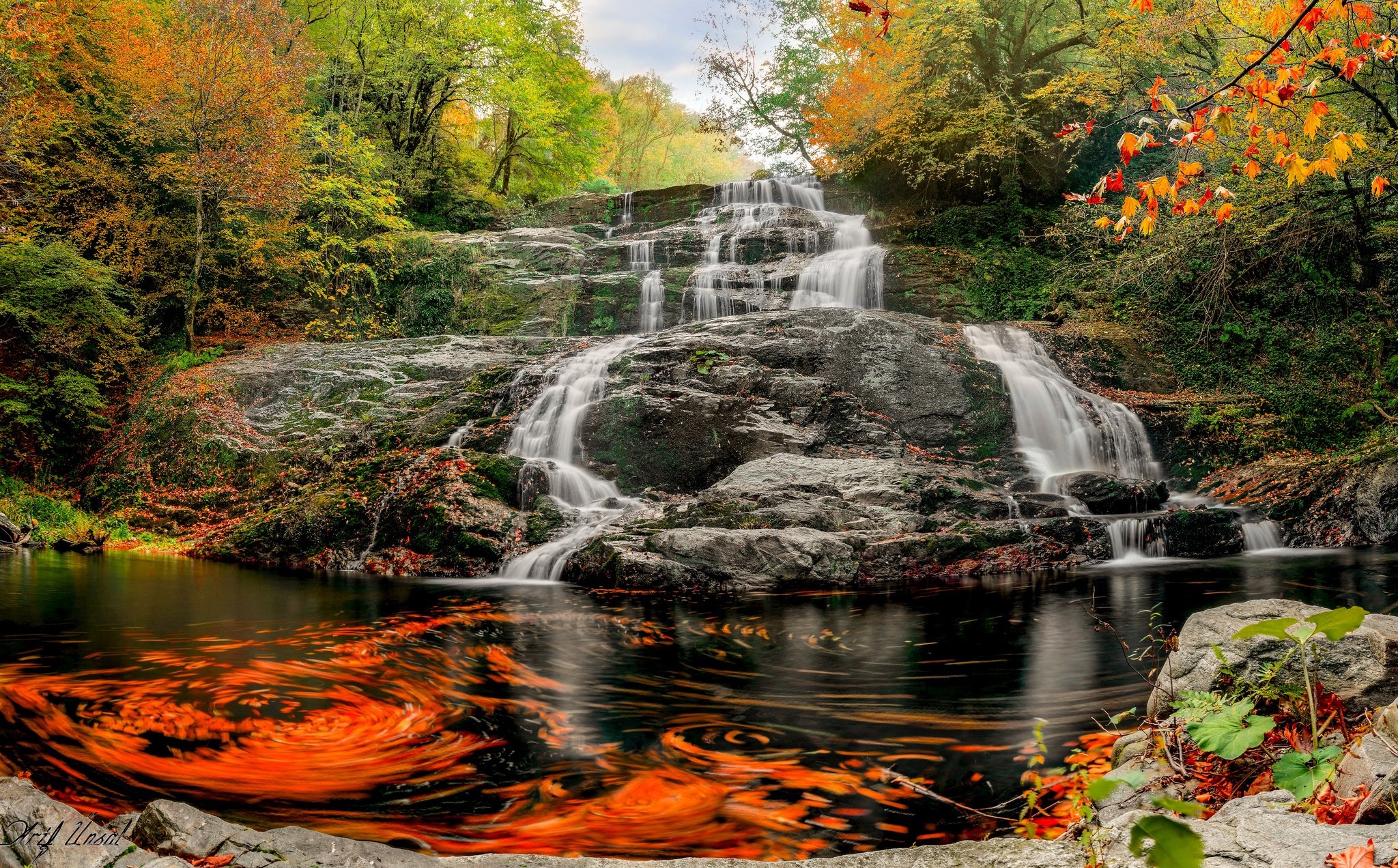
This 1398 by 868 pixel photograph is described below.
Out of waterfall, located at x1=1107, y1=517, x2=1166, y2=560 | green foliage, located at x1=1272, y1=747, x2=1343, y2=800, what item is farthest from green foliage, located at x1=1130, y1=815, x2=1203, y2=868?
waterfall, located at x1=1107, y1=517, x2=1166, y2=560

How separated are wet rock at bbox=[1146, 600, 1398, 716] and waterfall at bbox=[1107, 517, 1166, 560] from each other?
6.63m

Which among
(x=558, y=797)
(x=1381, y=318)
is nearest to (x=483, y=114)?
(x=1381, y=318)

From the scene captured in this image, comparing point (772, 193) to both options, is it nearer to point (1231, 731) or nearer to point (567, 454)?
point (567, 454)

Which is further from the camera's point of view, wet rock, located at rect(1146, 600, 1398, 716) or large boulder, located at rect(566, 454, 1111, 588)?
large boulder, located at rect(566, 454, 1111, 588)

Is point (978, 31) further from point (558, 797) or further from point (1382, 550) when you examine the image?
point (558, 797)

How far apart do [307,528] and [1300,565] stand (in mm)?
12125

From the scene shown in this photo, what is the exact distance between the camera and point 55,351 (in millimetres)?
13945

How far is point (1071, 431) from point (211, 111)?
17.1 meters

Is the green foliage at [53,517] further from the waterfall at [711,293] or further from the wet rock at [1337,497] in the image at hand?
the wet rock at [1337,497]

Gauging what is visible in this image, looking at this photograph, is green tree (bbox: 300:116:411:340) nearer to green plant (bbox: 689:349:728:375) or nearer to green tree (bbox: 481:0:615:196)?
green tree (bbox: 481:0:615:196)

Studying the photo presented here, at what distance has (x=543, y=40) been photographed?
25.4 m

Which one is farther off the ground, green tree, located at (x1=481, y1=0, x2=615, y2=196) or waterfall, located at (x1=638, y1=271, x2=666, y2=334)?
green tree, located at (x1=481, y1=0, x2=615, y2=196)

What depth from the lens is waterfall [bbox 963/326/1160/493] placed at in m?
11.9

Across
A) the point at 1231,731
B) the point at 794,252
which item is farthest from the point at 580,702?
the point at 794,252
